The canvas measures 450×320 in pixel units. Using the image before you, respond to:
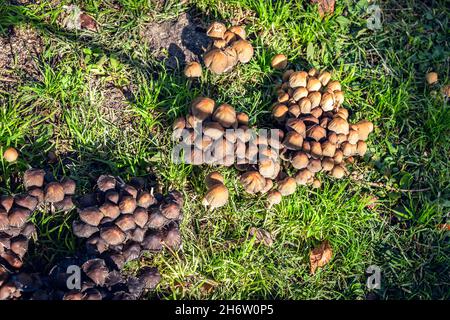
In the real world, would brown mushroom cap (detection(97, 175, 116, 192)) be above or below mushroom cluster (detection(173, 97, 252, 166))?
below

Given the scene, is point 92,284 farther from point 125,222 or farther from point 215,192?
point 215,192

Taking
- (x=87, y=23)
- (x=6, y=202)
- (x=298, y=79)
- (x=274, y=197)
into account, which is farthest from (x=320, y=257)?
(x=87, y=23)

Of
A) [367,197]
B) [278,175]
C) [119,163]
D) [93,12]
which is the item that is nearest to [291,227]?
[278,175]

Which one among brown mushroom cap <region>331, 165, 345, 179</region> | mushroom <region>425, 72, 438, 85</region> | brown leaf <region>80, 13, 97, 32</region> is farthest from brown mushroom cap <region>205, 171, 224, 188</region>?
mushroom <region>425, 72, 438, 85</region>

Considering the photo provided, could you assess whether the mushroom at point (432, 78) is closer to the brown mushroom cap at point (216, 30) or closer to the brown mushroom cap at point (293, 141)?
the brown mushroom cap at point (293, 141)

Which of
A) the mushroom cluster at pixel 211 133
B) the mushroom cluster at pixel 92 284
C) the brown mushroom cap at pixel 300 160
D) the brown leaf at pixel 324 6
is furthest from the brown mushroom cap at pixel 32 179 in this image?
the brown leaf at pixel 324 6

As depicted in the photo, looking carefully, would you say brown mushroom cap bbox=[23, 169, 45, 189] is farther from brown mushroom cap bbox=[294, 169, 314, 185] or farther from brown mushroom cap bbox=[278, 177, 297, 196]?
brown mushroom cap bbox=[294, 169, 314, 185]
